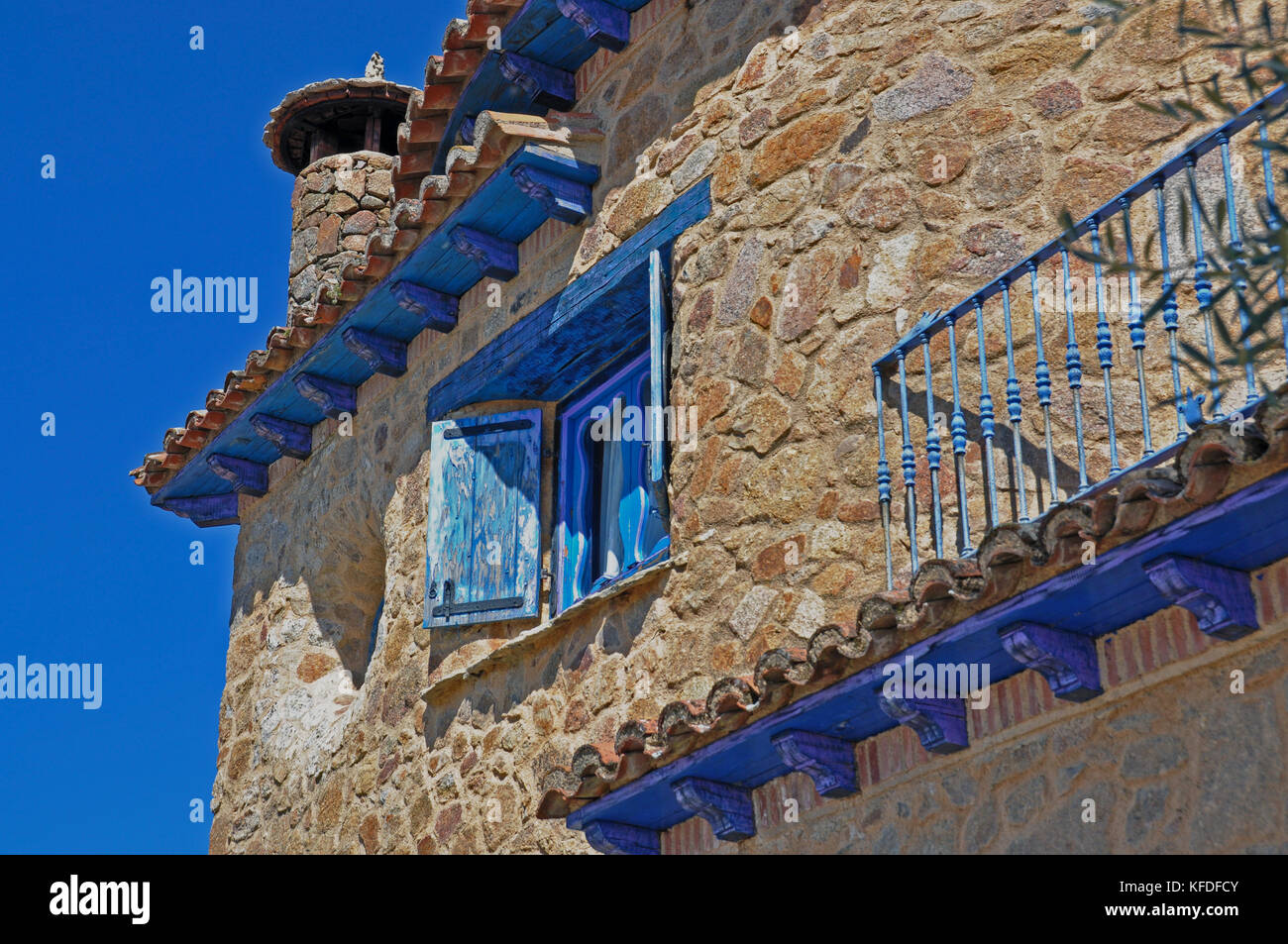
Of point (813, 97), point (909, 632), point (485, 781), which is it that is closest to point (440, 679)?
point (485, 781)

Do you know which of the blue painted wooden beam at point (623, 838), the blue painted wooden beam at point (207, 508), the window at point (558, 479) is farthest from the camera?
the blue painted wooden beam at point (207, 508)

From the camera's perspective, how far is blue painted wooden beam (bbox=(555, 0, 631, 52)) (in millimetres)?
8422

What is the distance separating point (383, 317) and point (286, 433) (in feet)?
4.89

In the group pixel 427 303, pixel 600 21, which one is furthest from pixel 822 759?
pixel 427 303

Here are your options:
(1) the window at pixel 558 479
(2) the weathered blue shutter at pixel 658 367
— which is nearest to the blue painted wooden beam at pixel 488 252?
(1) the window at pixel 558 479

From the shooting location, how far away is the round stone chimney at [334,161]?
12812 millimetres

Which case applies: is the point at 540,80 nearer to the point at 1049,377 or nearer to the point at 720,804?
the point at 1049,377

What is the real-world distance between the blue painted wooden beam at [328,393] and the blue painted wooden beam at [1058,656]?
20.1ft

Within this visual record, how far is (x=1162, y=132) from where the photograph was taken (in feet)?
21.0

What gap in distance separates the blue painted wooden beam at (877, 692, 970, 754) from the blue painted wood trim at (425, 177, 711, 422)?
3109mm

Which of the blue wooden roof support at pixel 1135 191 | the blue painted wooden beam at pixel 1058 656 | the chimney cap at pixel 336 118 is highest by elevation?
the chimney cap at pixel 336 118

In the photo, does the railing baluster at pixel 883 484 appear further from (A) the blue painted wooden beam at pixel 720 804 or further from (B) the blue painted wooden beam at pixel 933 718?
(A) the blue painted wooden beam at pixel 720 804
